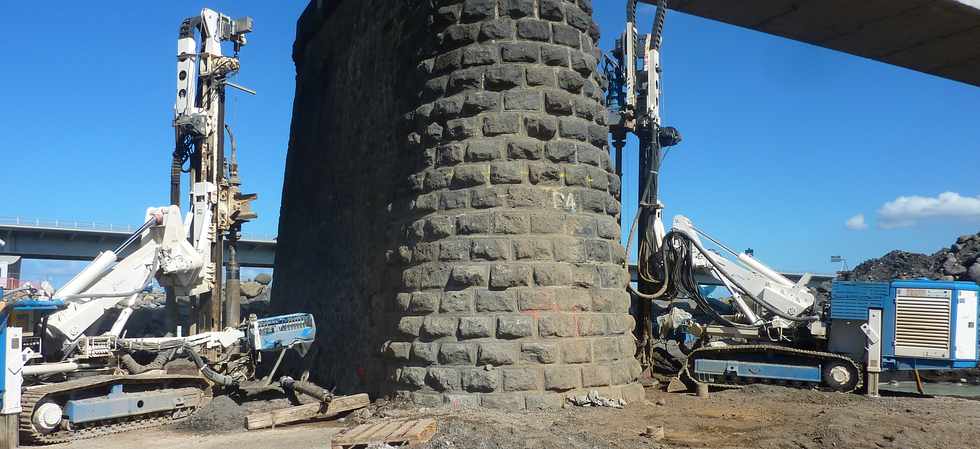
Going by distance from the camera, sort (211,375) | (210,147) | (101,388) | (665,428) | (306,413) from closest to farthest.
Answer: (665,428) → (306,413) → (101,388) → (211,375) → (210,147)

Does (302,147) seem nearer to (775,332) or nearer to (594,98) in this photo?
(594,98)

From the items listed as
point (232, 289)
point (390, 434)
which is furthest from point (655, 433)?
point (232, 289)

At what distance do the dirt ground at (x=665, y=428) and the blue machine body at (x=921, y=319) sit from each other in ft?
4.68

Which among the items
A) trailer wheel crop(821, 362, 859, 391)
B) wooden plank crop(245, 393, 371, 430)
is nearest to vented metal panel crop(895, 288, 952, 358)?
trailer wheel crop(821, 362, 859, 391)

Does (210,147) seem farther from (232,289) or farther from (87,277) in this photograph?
(87,277)

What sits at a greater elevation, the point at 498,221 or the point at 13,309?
the point at 498,221

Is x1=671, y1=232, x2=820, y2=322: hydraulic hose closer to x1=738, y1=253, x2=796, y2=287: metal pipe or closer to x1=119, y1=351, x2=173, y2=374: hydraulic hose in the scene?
x1=738, y1=253, x2=796, y2=287: metal pipe

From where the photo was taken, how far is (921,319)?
13.3 m

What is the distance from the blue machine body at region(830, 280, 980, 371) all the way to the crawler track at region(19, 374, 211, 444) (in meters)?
10.8

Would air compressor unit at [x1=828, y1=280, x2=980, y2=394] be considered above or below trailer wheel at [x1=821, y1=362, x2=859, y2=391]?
above

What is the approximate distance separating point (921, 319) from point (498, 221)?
825cm

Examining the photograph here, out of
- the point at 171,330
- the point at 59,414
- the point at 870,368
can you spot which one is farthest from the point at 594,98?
the point at 171,330

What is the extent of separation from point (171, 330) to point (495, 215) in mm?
19530

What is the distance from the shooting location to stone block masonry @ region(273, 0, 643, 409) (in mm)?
9148
